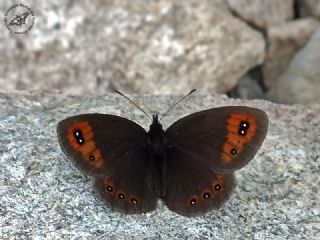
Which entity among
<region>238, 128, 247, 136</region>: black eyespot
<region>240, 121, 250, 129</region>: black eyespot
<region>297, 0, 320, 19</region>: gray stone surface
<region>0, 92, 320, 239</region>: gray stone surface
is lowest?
<region>297, 0, 320, 19</region>: gray stone surface

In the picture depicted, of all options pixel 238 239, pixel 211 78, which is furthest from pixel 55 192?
pixel 211 78

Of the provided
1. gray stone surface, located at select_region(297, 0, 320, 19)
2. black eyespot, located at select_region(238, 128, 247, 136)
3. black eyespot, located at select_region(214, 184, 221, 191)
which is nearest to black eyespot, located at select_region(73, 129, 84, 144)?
black eyespot, located at select_region(214, 184, 221, 191)

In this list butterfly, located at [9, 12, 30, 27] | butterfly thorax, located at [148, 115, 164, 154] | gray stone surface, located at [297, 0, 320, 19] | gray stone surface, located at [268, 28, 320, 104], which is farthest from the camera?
gray stone surface, located at [297, 0, 320, 19]

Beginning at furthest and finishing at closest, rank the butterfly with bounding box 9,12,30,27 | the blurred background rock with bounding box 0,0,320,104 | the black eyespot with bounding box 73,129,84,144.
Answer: the blurred background rock with bounding box 0,0,320,104, the butterfly with bounding box 9,12,30,27, the black eyespot with bounding box 73,129,84,144

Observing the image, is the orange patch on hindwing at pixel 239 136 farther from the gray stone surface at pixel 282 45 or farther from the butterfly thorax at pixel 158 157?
the gray stone surface at pixel 282 45

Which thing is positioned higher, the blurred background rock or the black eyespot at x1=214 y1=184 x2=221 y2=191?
the black eyespot at x1=214 y1=184 x2=221 y2=191

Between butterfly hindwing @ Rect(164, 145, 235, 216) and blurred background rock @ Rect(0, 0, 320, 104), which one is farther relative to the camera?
blurred background rock @ Rect(0, 0, 320, 104)

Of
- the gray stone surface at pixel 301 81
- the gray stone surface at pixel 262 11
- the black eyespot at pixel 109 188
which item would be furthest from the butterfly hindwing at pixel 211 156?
the gray stone surface at pixel 262 11

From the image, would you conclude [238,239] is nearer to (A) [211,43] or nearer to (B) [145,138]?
(B) [145,138]

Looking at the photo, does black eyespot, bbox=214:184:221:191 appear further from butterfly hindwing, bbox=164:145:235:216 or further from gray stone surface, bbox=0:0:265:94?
gray stone surface, bbox=0:0:265:94
